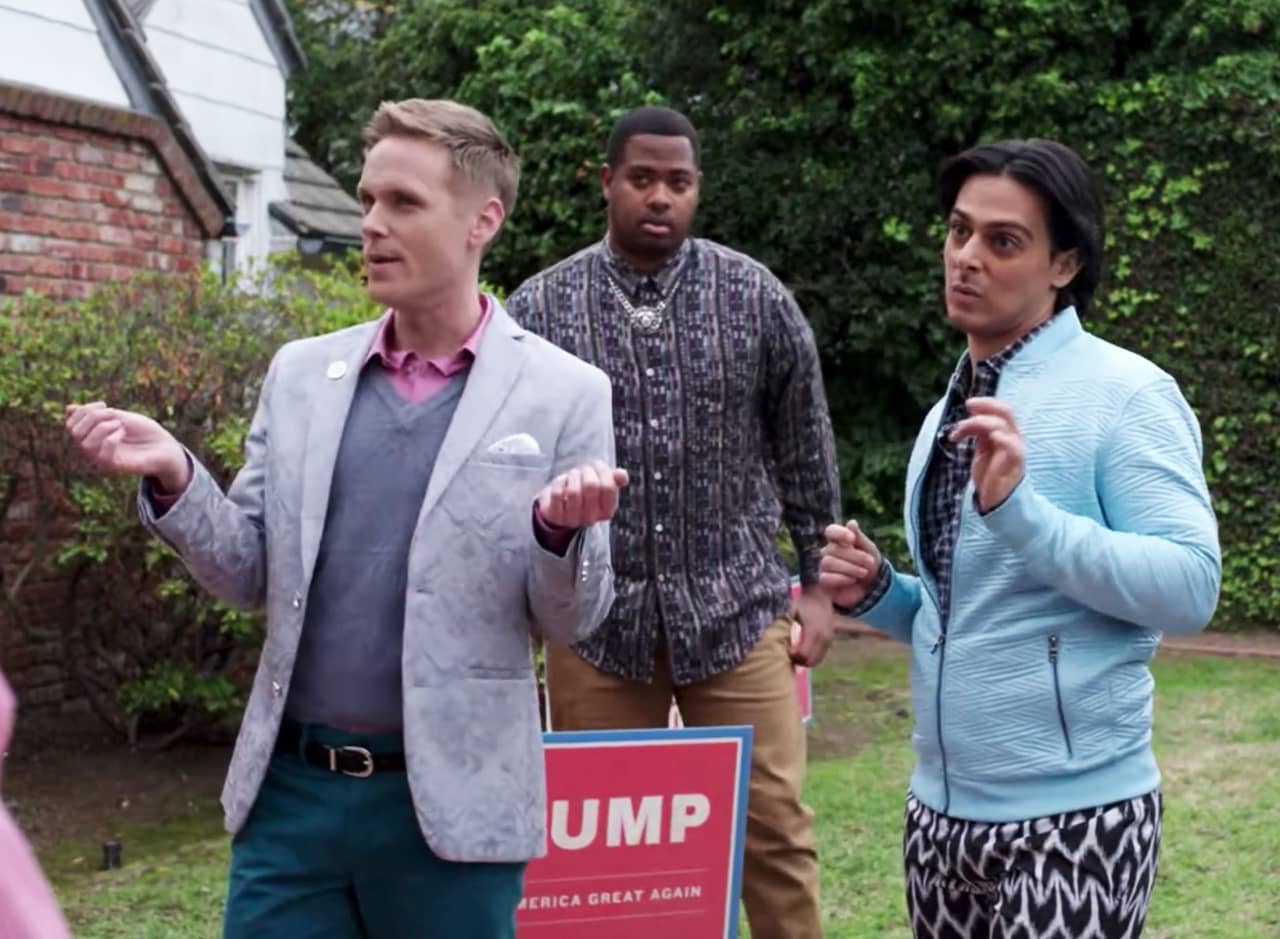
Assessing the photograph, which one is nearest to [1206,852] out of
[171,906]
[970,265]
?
[171,906]

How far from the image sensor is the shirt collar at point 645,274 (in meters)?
4.88

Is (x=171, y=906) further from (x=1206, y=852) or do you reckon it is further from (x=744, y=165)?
(x=744, y=165)

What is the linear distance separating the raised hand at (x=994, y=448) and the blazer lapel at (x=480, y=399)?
2.57 feet

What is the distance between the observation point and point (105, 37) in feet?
30.6

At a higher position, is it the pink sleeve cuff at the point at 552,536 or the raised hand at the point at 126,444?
Result: the raised hand at the point at 126,444

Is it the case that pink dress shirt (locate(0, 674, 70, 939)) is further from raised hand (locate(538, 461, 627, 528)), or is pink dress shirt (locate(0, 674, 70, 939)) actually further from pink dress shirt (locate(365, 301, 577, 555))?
pink dress shirt (locate(365, 301, 577, 555))

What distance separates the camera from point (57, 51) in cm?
889

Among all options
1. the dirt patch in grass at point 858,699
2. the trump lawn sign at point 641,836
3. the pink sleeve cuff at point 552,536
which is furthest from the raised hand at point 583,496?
the dirt patch in grass at point 858,699

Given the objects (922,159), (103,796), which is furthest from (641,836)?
(922,159)

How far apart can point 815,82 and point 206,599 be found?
7668 mm

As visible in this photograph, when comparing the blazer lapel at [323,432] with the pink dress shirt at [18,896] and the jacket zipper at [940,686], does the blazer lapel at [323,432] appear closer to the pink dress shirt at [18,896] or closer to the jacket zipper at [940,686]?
the jacket zipper at [940,686]

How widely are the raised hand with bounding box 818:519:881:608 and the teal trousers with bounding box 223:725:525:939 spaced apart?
32.0 inches

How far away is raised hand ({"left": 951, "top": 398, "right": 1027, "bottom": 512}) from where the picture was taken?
9.69ft

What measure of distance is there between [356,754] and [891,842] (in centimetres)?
439
